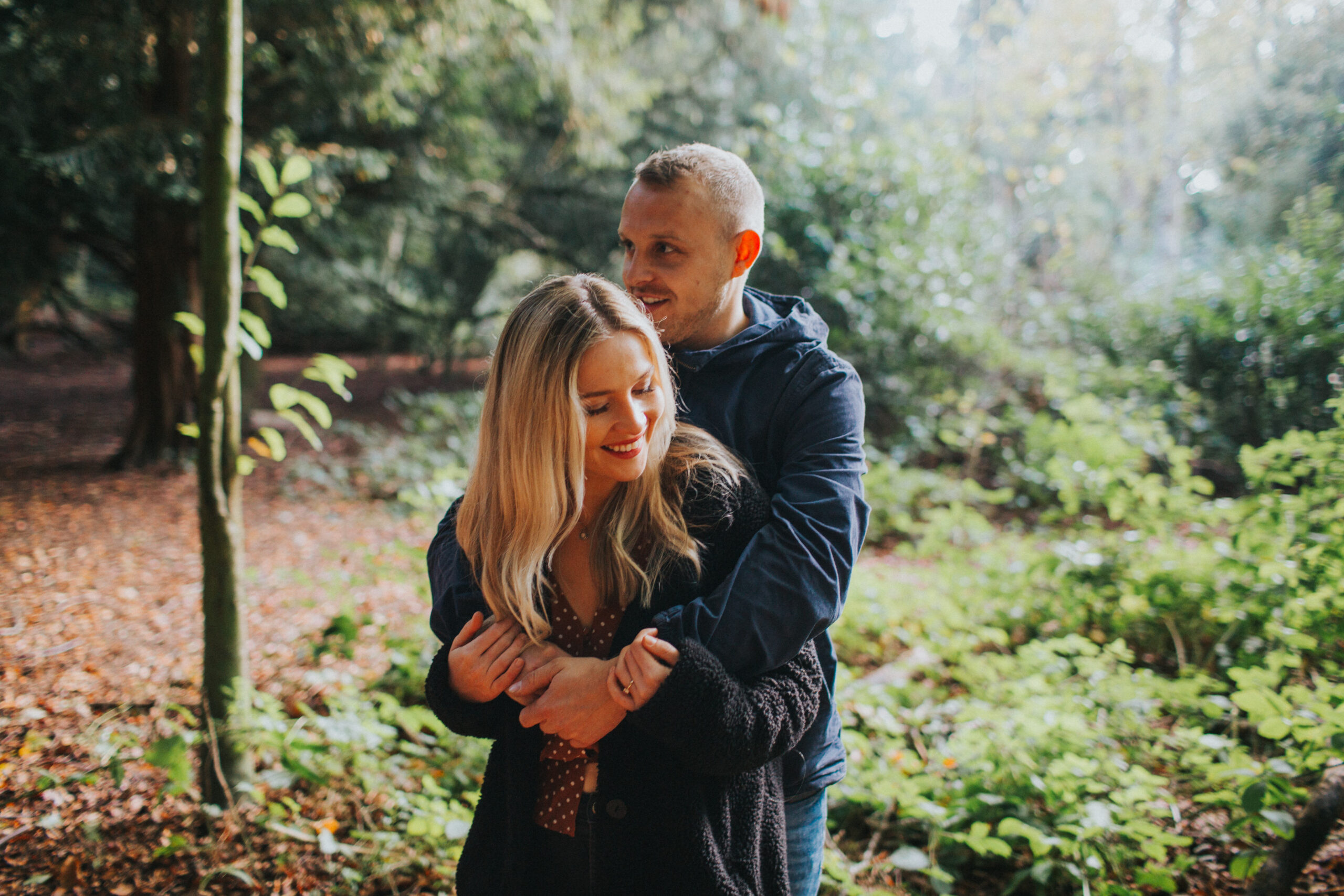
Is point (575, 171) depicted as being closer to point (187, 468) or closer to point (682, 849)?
point (187, 468)

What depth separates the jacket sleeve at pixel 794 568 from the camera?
1296 millimetres

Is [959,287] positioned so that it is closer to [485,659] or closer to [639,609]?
[639,609]

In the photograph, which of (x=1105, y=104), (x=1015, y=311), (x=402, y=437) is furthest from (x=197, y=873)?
(x=1105, y=104)

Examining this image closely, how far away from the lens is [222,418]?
229 cm

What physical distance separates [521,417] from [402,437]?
9.21 metres

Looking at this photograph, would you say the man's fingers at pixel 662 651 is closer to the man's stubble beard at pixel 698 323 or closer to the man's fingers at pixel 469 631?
the man's fingers at pixel 469 631

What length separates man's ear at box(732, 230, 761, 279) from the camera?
181cm

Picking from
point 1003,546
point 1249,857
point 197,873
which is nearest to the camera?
point 1249,857

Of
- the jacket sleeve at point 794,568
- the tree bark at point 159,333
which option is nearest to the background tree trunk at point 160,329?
the tree bark at point 159,333

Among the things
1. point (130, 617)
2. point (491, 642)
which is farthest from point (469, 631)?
point (130, 617)

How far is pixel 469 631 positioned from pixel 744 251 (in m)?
1.08

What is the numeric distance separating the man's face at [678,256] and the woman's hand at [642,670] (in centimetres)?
79

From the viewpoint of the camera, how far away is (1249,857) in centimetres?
208

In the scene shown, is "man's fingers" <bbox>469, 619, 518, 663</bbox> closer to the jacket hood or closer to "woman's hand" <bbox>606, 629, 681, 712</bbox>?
"woman's hand" <bbox>606, 629, 681, 712</bbox>
